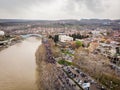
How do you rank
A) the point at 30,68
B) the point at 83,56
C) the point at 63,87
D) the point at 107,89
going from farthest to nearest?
the point at 83,56, the point at 30,68, the point at 107,89, the point at 63,87

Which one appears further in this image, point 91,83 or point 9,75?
point 9,75

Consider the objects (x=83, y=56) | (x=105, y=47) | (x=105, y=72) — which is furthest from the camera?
(x=105, y=47)

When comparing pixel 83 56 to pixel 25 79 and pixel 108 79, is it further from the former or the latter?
pixel 25 79

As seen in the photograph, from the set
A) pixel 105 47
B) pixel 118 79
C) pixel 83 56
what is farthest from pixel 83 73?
pixel 105 47

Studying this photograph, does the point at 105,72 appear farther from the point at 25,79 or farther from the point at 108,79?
the point at 25,79

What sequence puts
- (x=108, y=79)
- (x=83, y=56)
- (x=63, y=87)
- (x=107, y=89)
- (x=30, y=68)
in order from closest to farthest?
(x=63, y=87) < (x=107, y=89) < (x=108, y=79) < (x=30, y=68) < (x=83, y=56)

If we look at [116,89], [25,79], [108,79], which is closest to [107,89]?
[116,89]

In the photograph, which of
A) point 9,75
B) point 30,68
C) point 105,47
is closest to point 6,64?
point 30,68

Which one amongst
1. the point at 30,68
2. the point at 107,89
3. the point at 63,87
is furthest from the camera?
the point at 30,68

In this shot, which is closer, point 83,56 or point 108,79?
point 108,79
